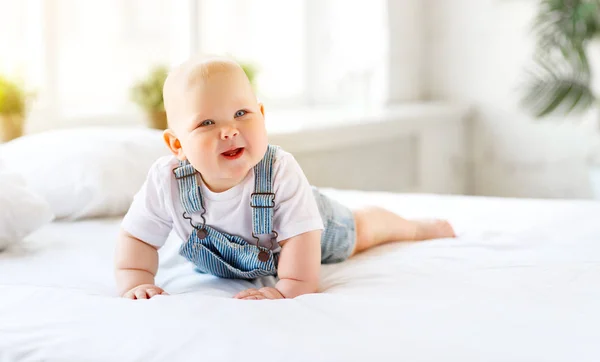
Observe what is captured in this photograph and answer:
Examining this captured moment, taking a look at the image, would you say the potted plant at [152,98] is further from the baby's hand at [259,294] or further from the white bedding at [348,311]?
the baby's hand at [259,294]

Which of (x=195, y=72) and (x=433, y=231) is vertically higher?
(x=195, y=72)

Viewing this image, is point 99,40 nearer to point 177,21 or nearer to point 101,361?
point 177,21

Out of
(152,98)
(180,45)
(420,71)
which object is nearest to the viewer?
(152,98)

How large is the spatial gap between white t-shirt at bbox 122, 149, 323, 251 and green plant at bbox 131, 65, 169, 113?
1266 mm

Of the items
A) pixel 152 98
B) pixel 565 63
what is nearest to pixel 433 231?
pixel 152 98

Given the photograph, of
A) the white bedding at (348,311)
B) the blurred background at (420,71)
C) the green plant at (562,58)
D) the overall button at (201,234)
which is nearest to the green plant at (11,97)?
the blurred background at (420,71)

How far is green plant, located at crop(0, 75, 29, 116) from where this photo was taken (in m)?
2.27

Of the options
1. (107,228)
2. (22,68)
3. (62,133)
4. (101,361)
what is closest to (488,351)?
(101,361)

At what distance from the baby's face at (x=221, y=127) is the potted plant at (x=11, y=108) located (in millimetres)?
1160

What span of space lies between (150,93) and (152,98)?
1.0 inches

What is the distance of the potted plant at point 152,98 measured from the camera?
265cm

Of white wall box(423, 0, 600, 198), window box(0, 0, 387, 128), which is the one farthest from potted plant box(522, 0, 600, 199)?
window box(0, 0, 387, 128)

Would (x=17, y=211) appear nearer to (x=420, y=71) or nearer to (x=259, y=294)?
(x=259, y=294)

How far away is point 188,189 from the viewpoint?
1367mm
